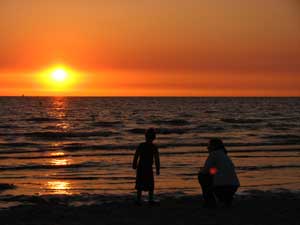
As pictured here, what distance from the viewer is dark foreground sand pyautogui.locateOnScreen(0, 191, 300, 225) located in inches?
428

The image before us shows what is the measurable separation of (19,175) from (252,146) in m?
15.3

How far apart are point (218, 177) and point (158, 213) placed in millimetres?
1494

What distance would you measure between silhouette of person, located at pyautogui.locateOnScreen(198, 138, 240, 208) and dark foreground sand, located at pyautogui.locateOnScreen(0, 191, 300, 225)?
30cm

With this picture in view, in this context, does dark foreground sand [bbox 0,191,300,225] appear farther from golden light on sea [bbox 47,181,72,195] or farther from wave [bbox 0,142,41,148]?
wave [bbox 0,142,41,148]

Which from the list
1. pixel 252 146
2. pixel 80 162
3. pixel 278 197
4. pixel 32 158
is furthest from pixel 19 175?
pixel 252 146

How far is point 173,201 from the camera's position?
43.5ft

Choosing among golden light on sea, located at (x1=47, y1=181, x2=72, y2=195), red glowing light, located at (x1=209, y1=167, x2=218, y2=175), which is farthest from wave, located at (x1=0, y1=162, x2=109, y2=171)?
red glowing light, located at (x1=209, y1=167, x2=218, y2=175)

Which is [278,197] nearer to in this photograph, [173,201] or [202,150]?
[173,201]

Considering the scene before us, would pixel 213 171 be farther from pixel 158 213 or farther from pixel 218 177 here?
pixel 158 213

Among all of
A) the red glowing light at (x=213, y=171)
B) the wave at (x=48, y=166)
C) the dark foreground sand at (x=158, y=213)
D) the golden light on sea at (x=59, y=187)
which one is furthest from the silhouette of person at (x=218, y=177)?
the wave at (x=48, y=166)

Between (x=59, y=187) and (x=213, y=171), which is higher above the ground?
(x=213, y=171)

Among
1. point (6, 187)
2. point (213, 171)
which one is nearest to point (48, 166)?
point (6, 187)

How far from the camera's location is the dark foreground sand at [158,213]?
10875 mm

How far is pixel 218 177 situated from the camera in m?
11.9
